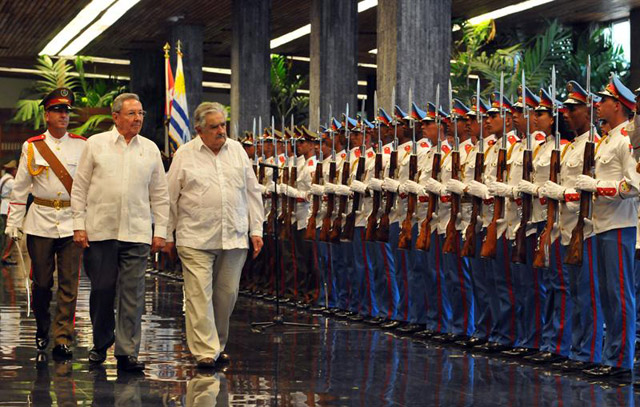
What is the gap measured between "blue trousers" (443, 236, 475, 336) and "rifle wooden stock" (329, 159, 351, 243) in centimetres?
203

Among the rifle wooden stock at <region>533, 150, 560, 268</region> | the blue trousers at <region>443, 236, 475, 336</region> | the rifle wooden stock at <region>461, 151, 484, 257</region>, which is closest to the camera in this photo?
the rifle wooden stock at <region>533, 150, 560, 268</region>

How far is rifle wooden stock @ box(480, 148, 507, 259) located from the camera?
865 cm

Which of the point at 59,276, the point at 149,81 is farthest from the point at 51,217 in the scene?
the point at 149,81

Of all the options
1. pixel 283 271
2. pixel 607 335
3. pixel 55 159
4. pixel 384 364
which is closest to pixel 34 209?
pixel 55 159

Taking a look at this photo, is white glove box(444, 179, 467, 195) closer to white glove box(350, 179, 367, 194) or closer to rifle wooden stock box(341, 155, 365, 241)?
white glove box(350, 179, 367, 194)

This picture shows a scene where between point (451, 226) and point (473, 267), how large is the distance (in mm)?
349

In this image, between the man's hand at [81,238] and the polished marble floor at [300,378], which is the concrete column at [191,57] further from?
the man's hand at [81,238]

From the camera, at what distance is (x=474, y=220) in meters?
9.02

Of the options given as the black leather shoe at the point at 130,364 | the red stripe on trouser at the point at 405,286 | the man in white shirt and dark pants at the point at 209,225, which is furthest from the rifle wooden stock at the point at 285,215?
the black leather shoe at the point at 130,364

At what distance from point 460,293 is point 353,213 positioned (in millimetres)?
1964

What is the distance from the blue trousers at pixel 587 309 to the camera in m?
7.88

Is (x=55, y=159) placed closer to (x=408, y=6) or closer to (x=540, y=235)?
(x=540, y=235)

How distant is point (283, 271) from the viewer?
13.8m

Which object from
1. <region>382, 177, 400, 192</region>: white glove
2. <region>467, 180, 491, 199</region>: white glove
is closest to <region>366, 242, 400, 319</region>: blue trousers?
<region>382, 177, 400, 192</region>: white glove
